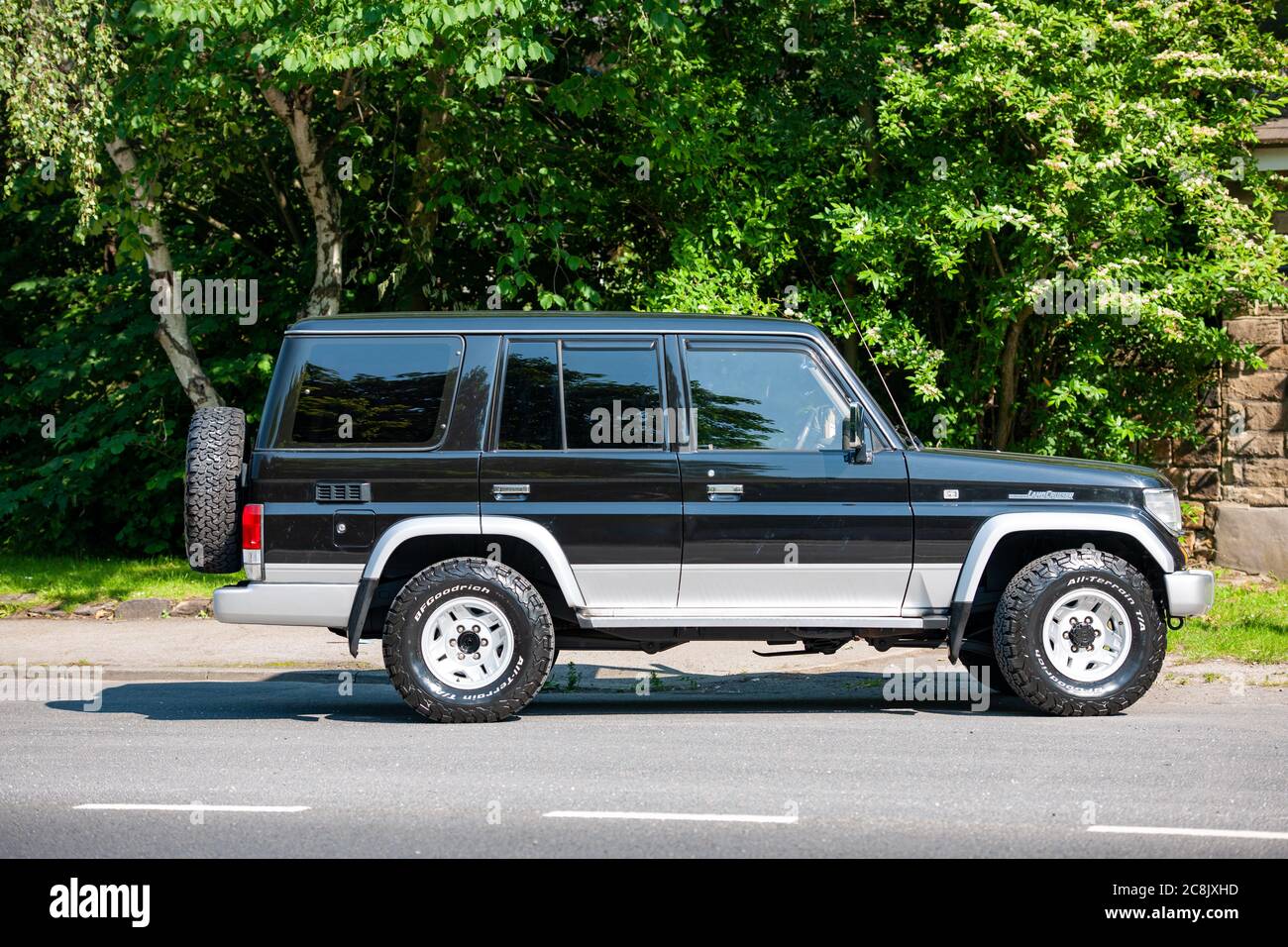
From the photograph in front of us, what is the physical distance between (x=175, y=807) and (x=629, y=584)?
9.26 feet

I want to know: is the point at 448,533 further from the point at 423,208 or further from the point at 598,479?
the point at 423,208

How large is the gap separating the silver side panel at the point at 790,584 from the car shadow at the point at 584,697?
42.4 inches

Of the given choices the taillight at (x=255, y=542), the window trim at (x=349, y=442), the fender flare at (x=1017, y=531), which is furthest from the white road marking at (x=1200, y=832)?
the taillight at (x=255, y=542)

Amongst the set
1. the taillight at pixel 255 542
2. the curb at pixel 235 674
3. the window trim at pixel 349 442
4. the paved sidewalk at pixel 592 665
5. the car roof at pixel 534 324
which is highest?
the car roof at pixel 534 324

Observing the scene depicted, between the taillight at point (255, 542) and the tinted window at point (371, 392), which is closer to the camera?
the taillight at point (255, 542)

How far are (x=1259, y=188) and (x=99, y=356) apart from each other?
12.5 m

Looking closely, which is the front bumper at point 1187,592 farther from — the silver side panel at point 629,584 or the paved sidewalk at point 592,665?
the silver side panel at point 629,584

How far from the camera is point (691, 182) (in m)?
14.3

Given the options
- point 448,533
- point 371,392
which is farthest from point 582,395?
point 371,392

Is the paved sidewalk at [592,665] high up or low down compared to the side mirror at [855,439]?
down

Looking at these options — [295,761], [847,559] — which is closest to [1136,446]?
[847,559]

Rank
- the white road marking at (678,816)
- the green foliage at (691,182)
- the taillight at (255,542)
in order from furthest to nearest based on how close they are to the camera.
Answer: the green foliage at (691,182), the taillight at (255,542), the white road marking at (678,816)

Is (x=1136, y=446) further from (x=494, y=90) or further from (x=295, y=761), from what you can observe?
(x=295, y=761)

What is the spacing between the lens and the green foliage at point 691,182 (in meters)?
12.8
